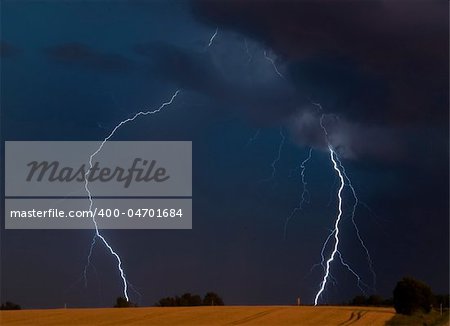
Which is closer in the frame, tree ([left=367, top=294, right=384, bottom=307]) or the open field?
the open field

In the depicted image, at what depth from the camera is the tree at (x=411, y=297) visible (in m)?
35.8

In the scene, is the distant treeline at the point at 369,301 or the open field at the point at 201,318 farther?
the distant treeline at the point at 369,301

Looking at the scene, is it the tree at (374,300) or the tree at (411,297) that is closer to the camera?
the tree at (411,297)

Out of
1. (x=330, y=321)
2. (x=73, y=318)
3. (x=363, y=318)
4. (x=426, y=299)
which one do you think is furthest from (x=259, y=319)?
(x=426, y=299)

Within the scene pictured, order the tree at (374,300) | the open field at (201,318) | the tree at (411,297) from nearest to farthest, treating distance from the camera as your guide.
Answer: the open field at (201,318) → the tree at (411,297) → the tree at (374,300)

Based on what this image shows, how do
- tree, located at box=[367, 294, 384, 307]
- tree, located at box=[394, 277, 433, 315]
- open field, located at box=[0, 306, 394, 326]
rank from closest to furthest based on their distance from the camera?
1. open field, located at box=[0, 306, 394, 326]
2. tree, located at box=[394, 277, 433, 315]
3. tree, located at box=[367, 294, 384, 307]

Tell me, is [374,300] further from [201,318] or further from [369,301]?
[201,318]

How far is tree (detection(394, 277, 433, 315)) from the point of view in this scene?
35750mm

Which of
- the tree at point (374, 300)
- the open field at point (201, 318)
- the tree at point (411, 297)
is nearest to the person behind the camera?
the open field at point (201, 318)

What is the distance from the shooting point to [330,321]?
97.8 feet

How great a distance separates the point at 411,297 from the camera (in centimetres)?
3609

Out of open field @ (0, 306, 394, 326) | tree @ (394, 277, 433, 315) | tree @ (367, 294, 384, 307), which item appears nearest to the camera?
open field @ (0, 306, 394, 326)

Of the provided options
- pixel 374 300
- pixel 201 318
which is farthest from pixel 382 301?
pixel 201 318

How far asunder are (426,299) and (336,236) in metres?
4.67
